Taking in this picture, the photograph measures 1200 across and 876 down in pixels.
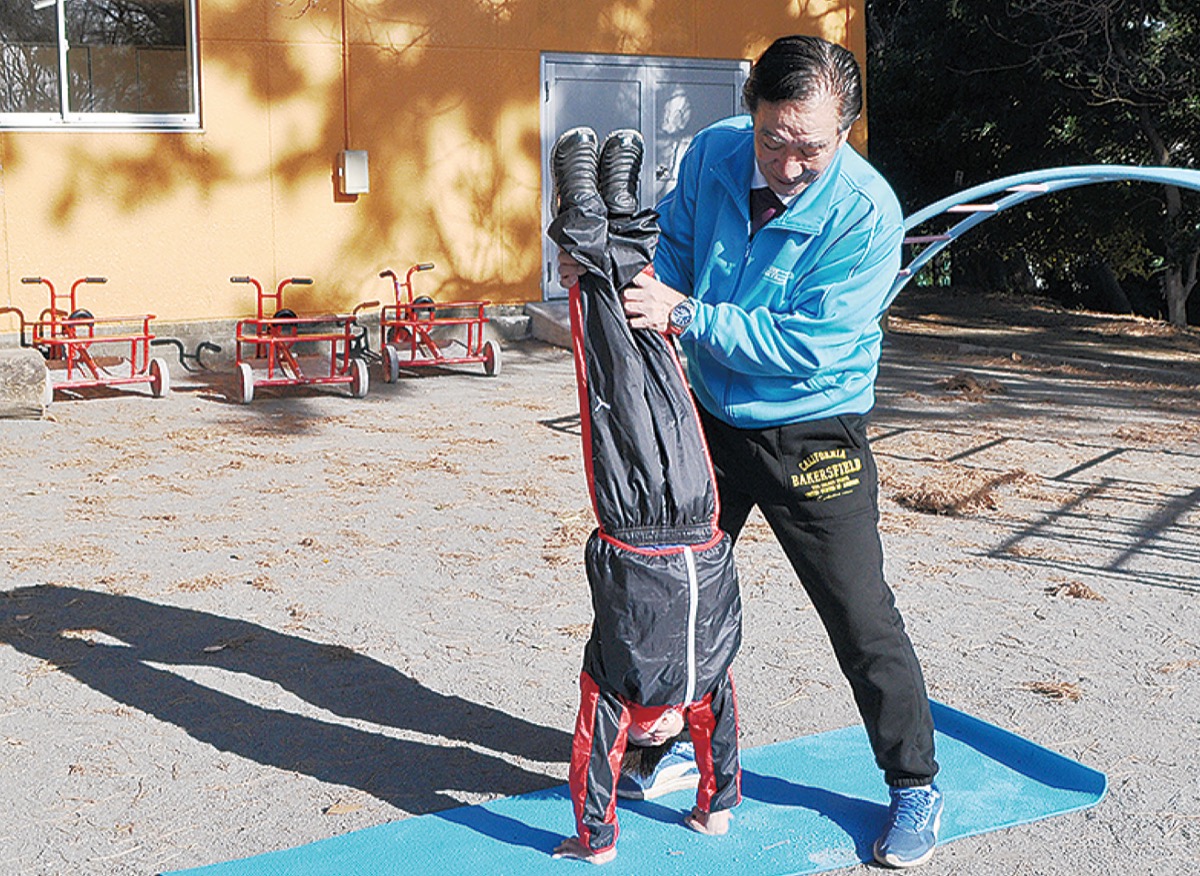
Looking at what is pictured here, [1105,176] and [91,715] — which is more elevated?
[1105,176]

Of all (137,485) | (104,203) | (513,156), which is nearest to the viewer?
(137,485)

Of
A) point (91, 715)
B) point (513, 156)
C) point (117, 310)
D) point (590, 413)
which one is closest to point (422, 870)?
point (590, 413)

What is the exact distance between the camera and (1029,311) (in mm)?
17625

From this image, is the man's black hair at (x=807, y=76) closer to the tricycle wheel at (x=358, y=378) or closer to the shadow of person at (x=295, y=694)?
the shadow of person at (x=295, y=694)

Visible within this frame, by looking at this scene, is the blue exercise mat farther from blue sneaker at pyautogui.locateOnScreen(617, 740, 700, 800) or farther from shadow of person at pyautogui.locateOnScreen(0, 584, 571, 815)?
shadow of person at pyautogui.locateOnScreen(0, 584, 571, 815)

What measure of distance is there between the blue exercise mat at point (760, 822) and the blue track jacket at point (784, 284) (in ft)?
3.39

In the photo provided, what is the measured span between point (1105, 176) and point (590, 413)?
426cm

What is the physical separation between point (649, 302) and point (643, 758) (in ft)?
4.23

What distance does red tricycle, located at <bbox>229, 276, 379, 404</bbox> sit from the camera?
10.5m

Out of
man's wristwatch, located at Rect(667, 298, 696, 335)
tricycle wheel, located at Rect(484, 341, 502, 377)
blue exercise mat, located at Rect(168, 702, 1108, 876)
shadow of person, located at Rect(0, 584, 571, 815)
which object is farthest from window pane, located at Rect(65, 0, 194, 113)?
man's wristwatch, located at Rect(667, 298, 696, 335)

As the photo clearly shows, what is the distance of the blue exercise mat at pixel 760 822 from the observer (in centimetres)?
342

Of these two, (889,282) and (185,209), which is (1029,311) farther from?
(889,282)

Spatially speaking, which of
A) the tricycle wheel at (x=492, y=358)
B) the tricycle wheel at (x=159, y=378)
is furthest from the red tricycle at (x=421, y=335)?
the tricycle wheel at (x=159, y=378)

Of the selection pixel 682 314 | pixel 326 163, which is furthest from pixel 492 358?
pixel 682 314
